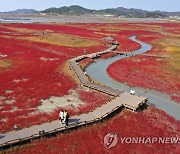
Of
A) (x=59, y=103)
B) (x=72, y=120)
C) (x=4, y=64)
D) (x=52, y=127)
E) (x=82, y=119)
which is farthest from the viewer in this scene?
(x=4, y=64)

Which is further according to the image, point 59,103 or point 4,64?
point 4,64

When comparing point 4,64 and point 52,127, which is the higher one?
point 4,64

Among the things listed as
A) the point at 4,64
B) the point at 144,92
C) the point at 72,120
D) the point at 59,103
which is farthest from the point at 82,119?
the point at 4,64

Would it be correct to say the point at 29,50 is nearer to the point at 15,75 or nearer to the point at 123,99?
the point at 15,75

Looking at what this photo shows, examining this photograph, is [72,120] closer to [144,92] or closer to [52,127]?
[52,127]

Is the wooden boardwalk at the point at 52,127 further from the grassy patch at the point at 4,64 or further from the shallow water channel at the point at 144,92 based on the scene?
the grassy patch at the point at 4,64

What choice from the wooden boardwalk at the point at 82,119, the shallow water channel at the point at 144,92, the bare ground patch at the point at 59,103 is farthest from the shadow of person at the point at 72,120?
the shallow water channel at the point at 144,92

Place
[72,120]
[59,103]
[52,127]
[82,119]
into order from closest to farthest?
1. [52,127]
2. [72,120]
3. [82,119]
4. [59,103]

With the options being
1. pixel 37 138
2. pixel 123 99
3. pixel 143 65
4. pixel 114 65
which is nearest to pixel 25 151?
pixel 37 138

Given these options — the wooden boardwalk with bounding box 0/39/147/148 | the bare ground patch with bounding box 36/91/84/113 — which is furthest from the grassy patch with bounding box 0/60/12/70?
the bare ground patch with bounding box 36/91/84/113

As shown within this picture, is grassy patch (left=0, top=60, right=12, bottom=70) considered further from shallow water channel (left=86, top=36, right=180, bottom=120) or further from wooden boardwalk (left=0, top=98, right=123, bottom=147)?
wooden boardwalk (left=0, top=98, right=123, bottom=147)

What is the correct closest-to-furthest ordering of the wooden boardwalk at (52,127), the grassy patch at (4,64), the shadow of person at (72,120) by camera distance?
the wooden boardwalk at (52,127), the shadow of person at (72,120), the grassy patch at (4,64)
